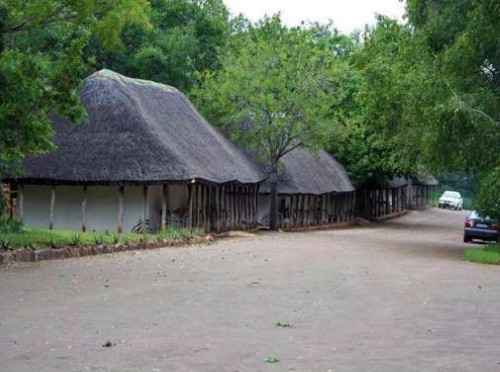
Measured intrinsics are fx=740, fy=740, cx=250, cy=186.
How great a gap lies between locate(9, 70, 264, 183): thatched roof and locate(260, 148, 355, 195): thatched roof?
409cm

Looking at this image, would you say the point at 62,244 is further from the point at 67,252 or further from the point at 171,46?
the point at 171,46

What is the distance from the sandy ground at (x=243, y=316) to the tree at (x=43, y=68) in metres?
3.12

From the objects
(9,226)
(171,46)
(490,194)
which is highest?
(171,46)

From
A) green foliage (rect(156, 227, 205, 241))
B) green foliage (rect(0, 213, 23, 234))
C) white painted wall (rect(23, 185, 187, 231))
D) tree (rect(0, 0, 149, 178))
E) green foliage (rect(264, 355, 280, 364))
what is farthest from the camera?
white painted wall (rect(23, 185, 187, 231))

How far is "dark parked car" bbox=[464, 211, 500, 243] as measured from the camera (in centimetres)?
3077

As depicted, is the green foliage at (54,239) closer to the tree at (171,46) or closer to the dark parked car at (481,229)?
the dark parked car at (481,229)

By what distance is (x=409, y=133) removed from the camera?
26.5 meters

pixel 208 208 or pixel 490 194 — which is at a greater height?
pixel 490 194

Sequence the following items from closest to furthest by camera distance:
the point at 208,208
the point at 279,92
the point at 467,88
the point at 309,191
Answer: the point at 467,88, the point at 208,208, the point at 279,92, the point at 309,191

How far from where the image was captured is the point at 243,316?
10.6m

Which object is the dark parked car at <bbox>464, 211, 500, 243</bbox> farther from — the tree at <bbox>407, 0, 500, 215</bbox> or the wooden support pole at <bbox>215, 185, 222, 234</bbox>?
the wooden support pole at <bbox>215, 185, 222, 234</bbox>

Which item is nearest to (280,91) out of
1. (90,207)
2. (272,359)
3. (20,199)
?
(90,207)

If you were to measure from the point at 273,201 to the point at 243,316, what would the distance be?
27.7 metres

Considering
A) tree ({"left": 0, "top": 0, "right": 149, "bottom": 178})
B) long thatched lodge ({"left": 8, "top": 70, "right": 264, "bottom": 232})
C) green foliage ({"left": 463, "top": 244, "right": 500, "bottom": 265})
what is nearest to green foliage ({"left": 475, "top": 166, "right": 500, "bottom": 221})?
green foliage ({"left": 463, "top": 244, "right": 500, "bottom": 265})
